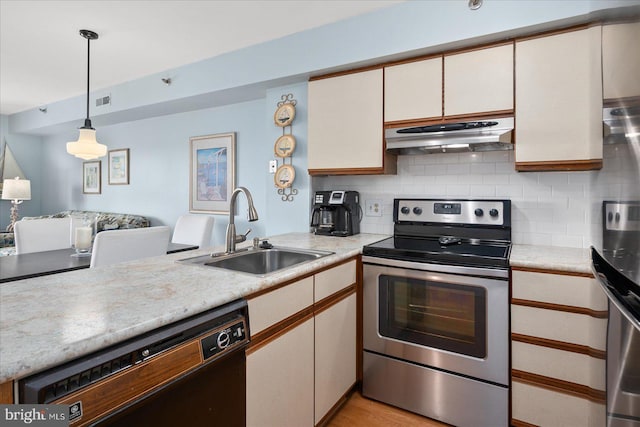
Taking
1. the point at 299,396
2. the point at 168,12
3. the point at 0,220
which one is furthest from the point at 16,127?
the point at 299,396

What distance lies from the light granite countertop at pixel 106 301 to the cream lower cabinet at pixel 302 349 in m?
0.12

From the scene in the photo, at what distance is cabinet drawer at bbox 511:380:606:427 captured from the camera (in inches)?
63.9

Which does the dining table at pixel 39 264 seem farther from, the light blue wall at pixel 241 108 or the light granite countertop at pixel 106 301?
the light blue wall at pixel 241 108

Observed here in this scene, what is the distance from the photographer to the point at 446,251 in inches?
76.8

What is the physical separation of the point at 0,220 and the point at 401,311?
6.66 m

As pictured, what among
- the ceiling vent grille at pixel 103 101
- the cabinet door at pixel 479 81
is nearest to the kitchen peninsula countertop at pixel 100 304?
the cabinet door at pixel 479 81

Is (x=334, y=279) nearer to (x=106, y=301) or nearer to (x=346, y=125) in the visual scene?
(x=106, y=301)

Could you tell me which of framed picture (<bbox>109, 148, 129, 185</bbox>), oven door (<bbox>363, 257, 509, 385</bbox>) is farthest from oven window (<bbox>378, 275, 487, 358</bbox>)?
framed picture (<bbox>109, 148, 129, 185</bbox>)

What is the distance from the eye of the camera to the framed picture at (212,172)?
12.4 ft

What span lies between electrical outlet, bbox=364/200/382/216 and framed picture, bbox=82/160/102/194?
14.0ft

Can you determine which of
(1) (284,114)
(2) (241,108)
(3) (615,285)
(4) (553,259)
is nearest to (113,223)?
(2) (241,108)

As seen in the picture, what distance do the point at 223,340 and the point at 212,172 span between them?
308 cm

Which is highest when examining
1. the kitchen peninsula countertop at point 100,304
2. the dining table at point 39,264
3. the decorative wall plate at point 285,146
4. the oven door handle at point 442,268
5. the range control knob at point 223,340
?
the decorative wall plate at point 285,146

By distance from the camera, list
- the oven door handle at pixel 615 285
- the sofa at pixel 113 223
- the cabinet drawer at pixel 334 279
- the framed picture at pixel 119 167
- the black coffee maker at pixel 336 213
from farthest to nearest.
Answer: the framed picture at pixel 119 167 → the sofa at pixel 113 223 → the black coffee maker at pixel 336 213 → the cabinet drawer at pixel 334 279 → the oven door handle at pixel 615 285
